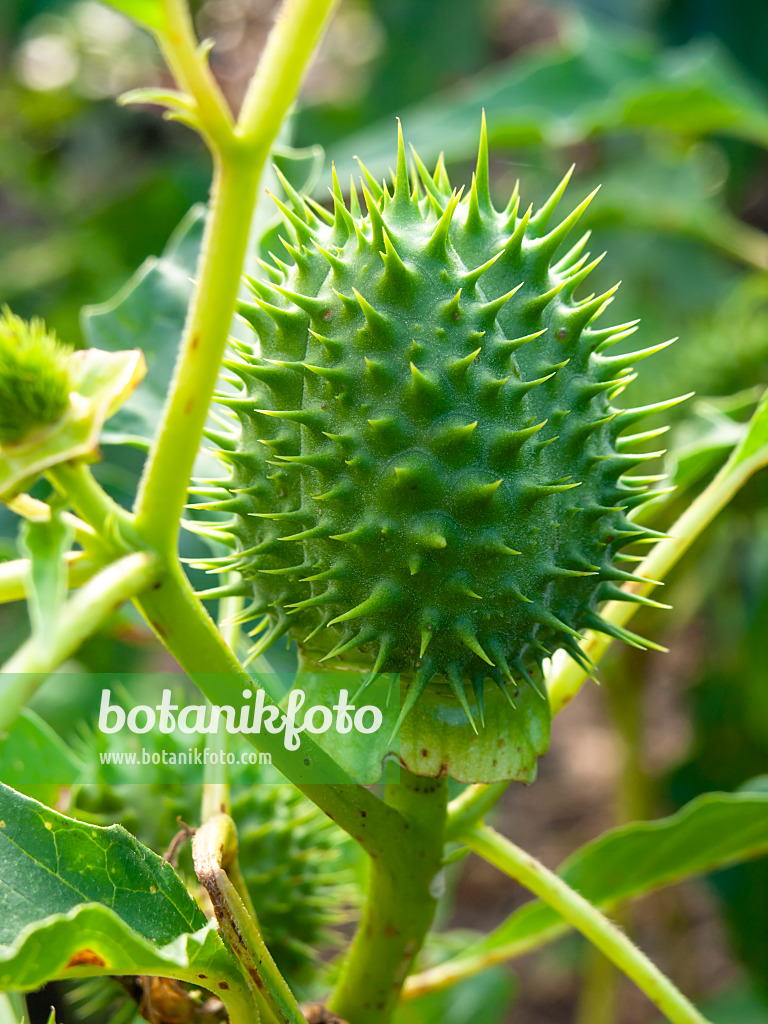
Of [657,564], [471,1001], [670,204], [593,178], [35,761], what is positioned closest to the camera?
[657,564]

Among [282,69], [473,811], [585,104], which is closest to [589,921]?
[473,811]

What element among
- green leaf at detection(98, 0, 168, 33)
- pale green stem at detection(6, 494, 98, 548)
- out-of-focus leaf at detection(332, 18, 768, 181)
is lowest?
pale green stem at detection(6, 494, 98, 548)

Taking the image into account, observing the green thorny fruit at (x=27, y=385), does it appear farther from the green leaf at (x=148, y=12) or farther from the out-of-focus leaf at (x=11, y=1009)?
the out-of-focus leaf at (x=11, y=1009)

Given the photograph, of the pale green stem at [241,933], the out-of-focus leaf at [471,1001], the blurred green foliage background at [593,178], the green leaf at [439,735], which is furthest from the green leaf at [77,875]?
the out-of-focus leaf at [471,1001]

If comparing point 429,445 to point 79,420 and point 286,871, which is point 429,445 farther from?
point 286,871

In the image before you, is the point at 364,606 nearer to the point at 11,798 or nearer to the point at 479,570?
the point at 479,570

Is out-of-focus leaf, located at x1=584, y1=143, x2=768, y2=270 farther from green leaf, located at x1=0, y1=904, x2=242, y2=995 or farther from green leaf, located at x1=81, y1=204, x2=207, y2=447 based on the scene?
green leaf, located at x1=0, y1=904, x2=242, y2=995

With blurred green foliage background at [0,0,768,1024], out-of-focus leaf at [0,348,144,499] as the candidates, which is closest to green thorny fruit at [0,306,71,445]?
out-of-focus leaf at [0,348,144,499]
